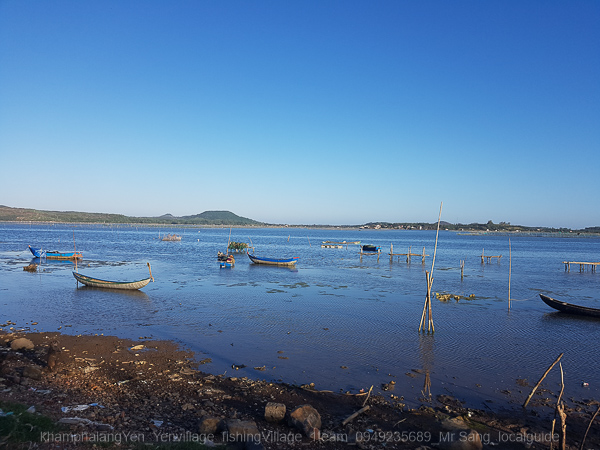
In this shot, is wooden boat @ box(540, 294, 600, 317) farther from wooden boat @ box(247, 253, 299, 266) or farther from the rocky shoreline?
wooden boat @ box(247, 253, 299, 266)

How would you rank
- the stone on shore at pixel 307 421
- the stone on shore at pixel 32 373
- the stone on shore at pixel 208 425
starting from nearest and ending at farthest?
the stone on shore at pixel 208 425, the stone on shore at pixel 307 421, the stone on shore at pixel 32 373

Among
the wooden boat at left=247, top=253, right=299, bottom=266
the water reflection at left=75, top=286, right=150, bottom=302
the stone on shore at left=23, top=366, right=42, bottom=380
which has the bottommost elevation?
the water reflection at left=75, top=286, right=150, bottom=302

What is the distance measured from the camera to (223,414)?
806 cm

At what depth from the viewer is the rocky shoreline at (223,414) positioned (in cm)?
674

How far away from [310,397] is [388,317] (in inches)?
409

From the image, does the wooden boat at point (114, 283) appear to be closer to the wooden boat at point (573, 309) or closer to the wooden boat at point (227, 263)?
the wooden boat at point (227, 263)

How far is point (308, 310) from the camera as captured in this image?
20.0 m

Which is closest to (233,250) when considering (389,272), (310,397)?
(389,272)

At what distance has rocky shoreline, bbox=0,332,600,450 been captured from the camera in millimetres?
6738

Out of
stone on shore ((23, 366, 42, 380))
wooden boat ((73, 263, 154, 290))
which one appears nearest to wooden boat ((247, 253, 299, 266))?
wooden boat ((73, 263, 154, 290))

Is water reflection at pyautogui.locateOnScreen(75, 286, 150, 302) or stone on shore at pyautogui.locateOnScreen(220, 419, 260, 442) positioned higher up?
stone on shore at pyautogui.locateOnScreen(220, 419, 260, 442)

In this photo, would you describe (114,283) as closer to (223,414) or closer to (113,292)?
(113,292)

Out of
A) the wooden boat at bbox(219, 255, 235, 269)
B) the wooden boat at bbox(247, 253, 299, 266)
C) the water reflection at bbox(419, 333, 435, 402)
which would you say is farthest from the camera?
the wooden boat at bbox(247, 253, 299, 266)

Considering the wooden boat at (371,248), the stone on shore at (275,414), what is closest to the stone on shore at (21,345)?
the stone on shore at (275,414)
